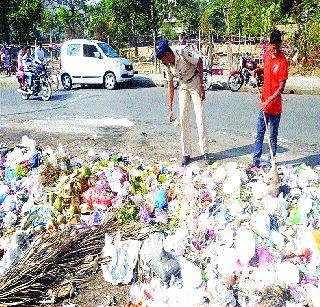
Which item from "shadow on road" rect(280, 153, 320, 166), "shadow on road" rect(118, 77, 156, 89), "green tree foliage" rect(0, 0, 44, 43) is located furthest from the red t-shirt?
"green tree foliage" rect(0, 0, 44, 43)

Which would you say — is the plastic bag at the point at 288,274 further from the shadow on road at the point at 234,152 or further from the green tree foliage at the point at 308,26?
the green tree foliage at the point at 308,26

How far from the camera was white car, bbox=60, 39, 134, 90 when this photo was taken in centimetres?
1588

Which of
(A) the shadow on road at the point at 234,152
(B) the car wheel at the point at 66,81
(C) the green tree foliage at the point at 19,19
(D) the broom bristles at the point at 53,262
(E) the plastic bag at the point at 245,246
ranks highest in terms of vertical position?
(C) the green tree foliage at the point at 19,19

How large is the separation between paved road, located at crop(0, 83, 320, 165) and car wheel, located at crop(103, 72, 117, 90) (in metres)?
2.22

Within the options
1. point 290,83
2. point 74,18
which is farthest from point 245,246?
point 74,18

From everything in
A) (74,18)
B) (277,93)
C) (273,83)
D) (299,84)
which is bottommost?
(299,84)

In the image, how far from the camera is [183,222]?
423cm

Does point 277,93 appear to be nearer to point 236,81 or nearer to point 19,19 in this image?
point 236,81

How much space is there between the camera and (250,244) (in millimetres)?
3520

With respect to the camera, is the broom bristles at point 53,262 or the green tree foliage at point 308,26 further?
the green tree foliage at point 308,26

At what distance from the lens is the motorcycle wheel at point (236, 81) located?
14.0m

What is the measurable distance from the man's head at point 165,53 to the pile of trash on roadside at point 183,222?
53.0 inches

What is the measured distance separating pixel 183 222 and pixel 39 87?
10.3m

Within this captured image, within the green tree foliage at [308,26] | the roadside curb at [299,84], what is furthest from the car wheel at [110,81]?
the green tree foliage at [308,26]
